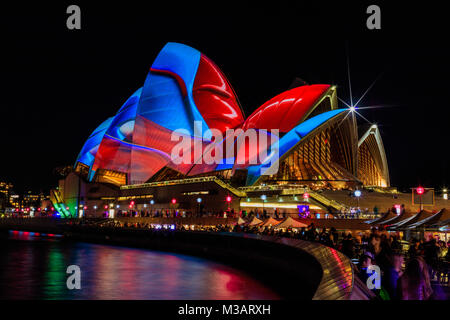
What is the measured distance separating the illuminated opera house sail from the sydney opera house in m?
0.11

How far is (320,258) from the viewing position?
30.3 feet

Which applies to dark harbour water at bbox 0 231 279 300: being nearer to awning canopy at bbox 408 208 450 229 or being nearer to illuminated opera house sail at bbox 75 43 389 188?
awning canopy at bbox 408 208 450 229

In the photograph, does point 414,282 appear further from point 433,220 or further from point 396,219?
point 396,219

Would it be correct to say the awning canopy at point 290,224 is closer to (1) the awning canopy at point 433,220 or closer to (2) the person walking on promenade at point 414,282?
(1) the awning canopy at point 433,220

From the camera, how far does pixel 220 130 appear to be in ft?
173

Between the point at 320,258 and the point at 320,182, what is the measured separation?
35470mm

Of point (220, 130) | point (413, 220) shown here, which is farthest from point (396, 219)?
point (220, 130)

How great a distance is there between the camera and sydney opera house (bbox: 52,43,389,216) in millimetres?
41562

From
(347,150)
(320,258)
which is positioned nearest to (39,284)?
(320,258)

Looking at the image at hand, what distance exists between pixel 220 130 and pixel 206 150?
2.64 metres

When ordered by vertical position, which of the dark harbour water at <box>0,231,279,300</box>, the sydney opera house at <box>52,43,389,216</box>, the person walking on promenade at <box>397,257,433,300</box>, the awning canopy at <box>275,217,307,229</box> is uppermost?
the sydney opera house at <box>52,43,389,216</box>

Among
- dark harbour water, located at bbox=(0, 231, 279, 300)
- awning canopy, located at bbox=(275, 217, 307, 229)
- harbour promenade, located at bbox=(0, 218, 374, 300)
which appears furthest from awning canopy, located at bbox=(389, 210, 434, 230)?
awning canopy, located at bbox=(275, 217, 307, 229)
